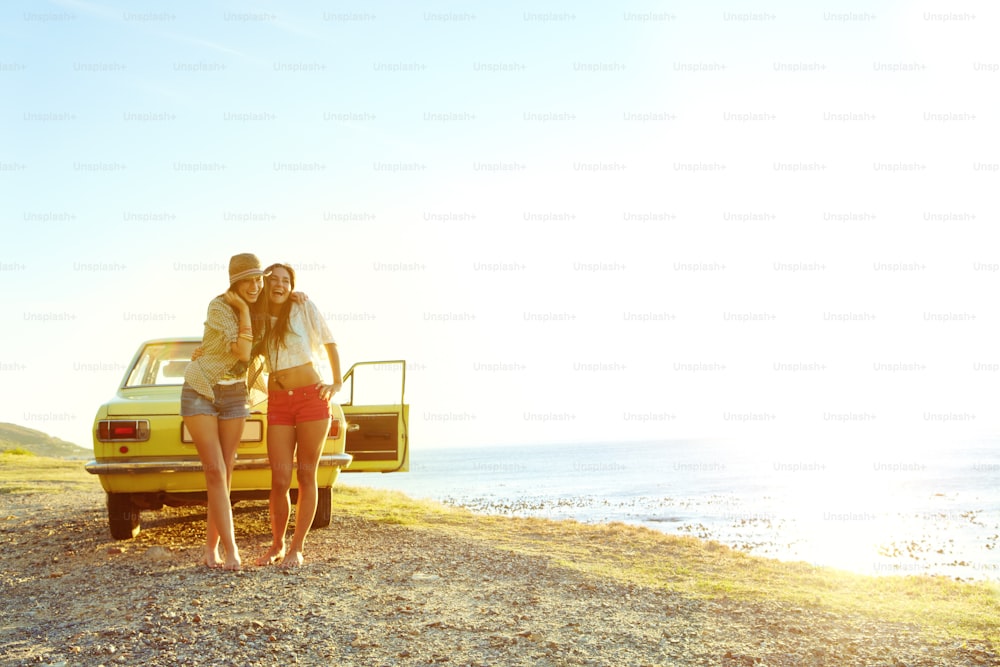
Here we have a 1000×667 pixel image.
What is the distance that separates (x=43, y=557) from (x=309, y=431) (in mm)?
3295

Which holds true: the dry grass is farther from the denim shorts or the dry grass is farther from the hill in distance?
the hill in distance

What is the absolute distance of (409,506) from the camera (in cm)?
1273

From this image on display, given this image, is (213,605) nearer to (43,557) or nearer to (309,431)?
(309,431)

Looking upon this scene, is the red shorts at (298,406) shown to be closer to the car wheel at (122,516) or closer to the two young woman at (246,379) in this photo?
the two young woman at (246,379)

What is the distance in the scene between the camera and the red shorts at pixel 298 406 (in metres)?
5.54

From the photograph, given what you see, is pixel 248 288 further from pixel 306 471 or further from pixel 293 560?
pixel 293 560

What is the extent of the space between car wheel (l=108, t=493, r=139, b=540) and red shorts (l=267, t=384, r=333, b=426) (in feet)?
7.43

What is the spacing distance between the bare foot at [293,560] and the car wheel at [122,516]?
2.03 m

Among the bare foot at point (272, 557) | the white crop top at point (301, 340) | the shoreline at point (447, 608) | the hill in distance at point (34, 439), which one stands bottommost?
the hill in distance at point (34, 439)

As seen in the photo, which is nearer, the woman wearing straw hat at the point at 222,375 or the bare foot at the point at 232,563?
the woman wearing straw hat at the point at 222,375

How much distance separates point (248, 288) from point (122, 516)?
9.83 feet

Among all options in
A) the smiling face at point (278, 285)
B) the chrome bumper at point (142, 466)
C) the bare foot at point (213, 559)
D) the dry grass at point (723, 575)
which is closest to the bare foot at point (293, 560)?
the bare foot at point (213, 559)

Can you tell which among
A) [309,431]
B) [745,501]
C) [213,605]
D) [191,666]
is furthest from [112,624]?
[745,501]

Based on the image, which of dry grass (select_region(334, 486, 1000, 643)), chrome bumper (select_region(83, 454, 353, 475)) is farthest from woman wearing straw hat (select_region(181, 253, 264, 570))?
dry grass (select_region(334, 486, 1000, 643))
